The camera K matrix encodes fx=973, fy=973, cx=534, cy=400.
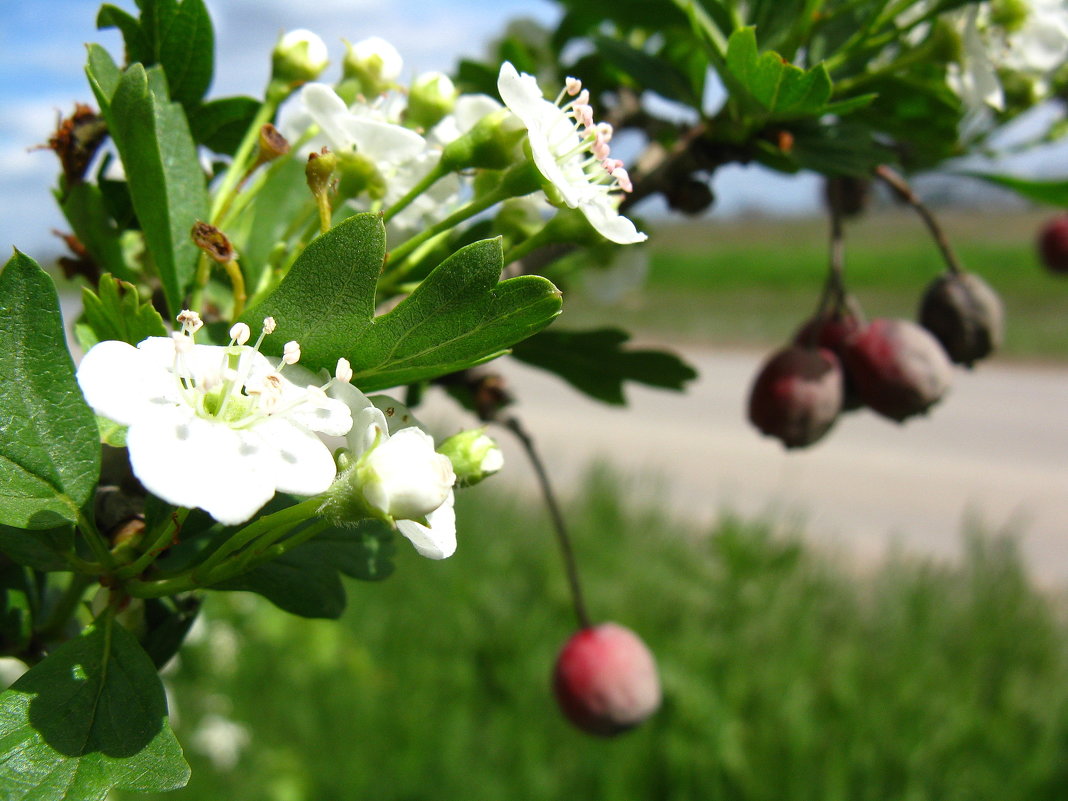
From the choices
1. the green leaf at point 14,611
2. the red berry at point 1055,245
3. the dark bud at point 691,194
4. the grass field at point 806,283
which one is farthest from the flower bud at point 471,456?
the grass field at point 806,283

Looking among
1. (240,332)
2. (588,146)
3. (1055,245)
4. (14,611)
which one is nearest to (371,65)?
(588,146)

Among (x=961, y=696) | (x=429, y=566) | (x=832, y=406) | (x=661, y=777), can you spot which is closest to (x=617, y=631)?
(x=832, y=406)

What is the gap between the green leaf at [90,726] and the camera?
369 millimetres

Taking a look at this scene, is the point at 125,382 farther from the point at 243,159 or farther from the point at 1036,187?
the point at 1036,187

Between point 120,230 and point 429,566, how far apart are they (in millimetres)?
3205

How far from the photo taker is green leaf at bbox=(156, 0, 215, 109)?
534 mm

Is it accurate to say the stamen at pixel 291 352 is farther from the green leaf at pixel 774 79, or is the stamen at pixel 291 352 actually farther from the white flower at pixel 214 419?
the green leaf at pixel 774 79

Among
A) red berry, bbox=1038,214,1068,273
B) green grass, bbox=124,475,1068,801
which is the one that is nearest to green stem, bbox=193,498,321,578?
red berry, bbox=1038,214,1068,273

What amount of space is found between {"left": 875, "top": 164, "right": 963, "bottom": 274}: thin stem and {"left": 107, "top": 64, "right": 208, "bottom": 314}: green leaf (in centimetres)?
51

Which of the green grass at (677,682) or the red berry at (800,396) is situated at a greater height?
the red berry at (800,396)

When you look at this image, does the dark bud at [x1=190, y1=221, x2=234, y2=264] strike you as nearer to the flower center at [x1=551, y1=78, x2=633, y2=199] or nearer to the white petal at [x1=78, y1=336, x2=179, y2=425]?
the white petal at [x1=78, y1=336, x2=179, y2=425]

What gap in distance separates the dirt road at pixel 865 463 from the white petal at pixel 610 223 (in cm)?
334

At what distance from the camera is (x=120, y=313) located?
410mm

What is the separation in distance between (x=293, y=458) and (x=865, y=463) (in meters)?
5.50
